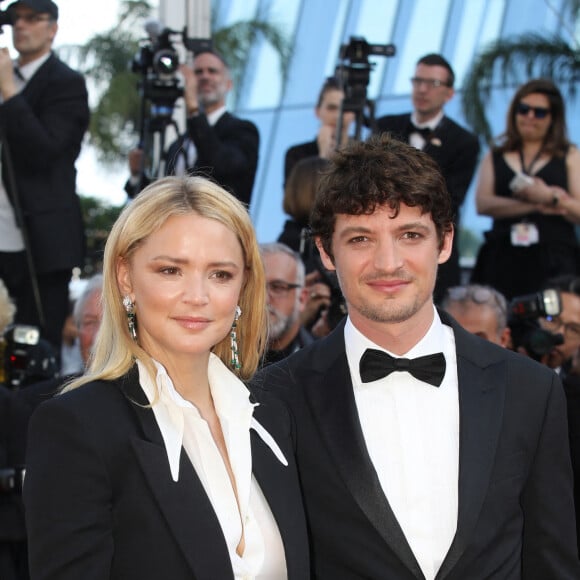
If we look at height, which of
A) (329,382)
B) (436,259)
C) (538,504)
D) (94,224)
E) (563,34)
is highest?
(563,34)

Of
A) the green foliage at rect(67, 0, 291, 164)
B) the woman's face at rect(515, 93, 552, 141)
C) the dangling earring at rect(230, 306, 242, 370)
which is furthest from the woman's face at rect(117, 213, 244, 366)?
the green foliage at rect(67, 0, 291, 164)

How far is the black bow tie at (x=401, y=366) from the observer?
2801mm

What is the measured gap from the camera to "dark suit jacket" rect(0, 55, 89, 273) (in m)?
4.97

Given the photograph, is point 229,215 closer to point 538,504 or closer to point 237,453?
point 237,453

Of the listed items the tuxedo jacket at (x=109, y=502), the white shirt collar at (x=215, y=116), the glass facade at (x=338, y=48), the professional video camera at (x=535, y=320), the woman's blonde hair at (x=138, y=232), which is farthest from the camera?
the glass facade at (x=338, y=48)

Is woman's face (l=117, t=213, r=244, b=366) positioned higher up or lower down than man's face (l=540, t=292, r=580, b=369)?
higher up

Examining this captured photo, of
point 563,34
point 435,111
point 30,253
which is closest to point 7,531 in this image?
point 30,253

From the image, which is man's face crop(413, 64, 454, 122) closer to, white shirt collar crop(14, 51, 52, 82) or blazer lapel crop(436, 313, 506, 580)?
white shirt collar crop(14, 51, 52, 82)

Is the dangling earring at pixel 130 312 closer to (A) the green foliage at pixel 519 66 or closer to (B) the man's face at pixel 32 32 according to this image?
(B) the man's face at pixel 32 32

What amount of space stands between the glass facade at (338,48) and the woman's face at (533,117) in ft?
23.2

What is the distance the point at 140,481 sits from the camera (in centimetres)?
234

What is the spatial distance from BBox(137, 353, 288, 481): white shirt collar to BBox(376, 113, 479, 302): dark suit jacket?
294cm

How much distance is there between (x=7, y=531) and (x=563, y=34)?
1092cm

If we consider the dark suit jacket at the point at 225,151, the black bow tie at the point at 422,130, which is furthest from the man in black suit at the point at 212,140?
the black bow tie at the point at 422,130
